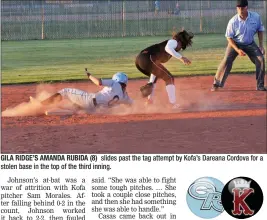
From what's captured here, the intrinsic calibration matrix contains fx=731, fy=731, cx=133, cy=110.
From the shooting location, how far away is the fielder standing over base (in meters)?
12.7

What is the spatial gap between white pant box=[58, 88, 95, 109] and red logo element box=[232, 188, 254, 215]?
480 centimetres

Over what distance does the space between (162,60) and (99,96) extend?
1654mm

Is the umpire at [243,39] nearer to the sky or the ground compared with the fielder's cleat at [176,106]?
nearer to the sky

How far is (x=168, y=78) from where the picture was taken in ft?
42.0

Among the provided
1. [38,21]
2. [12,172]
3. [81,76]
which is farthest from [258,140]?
[38,21]

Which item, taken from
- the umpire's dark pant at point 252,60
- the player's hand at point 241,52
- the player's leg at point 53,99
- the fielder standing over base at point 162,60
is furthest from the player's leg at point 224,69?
the player's leg at point 53,99

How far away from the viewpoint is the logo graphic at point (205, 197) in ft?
26.0

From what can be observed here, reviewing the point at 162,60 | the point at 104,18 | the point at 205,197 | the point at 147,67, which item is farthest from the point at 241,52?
the point at 104,18

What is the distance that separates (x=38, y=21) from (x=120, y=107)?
20.5 m

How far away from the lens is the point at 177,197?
7.94 metres

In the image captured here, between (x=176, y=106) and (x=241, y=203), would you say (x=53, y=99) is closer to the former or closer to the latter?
(x=176, y=106)

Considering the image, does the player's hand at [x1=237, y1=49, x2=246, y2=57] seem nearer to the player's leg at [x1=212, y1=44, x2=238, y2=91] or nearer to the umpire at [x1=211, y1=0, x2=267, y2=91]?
the umpire at [x1=211, y1=0, x2=267, y2=91]

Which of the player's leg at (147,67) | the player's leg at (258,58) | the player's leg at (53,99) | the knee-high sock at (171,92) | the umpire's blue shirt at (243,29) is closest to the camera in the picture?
the player's leg at (53,99)

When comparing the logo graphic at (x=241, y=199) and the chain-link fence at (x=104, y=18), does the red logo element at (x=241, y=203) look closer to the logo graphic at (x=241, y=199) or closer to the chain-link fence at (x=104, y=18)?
the logo graphic at (x=241, y=199)
